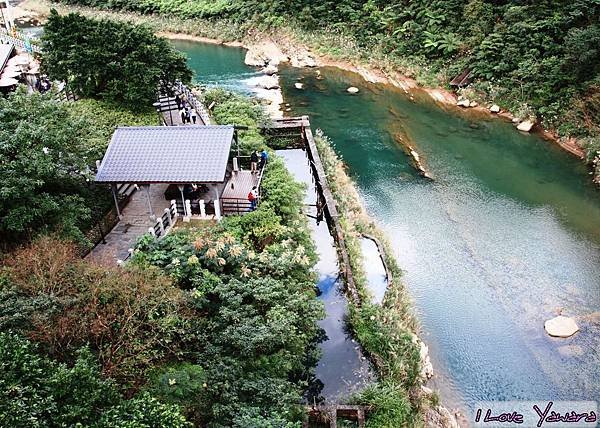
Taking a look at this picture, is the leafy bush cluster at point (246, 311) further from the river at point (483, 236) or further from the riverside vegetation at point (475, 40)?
the riverside vegetation at point (475, 40)

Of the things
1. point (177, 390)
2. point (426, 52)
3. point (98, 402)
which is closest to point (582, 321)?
point (177, 390)

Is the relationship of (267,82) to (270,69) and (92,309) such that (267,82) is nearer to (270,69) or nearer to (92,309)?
(270,69)

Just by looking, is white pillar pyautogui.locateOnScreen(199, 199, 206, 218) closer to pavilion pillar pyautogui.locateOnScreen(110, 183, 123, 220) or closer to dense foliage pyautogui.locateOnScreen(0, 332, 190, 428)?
pavilion pillar pyautogui.locateOnScreen(110, 183, 123, 220)

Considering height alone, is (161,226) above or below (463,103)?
above

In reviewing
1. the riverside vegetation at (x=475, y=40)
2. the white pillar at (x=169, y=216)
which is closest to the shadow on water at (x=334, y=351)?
the white pillar at (x=169, y=216)

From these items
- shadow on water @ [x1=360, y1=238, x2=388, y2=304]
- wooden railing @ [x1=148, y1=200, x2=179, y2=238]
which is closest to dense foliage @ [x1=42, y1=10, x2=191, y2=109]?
wooden railing @ [x1=148, y1=200, x2=179, y2=238]

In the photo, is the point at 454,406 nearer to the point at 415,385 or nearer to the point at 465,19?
the point at 415,385

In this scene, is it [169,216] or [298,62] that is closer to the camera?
[169,216]

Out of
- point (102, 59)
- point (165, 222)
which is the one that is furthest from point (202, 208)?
point (102, 59)
